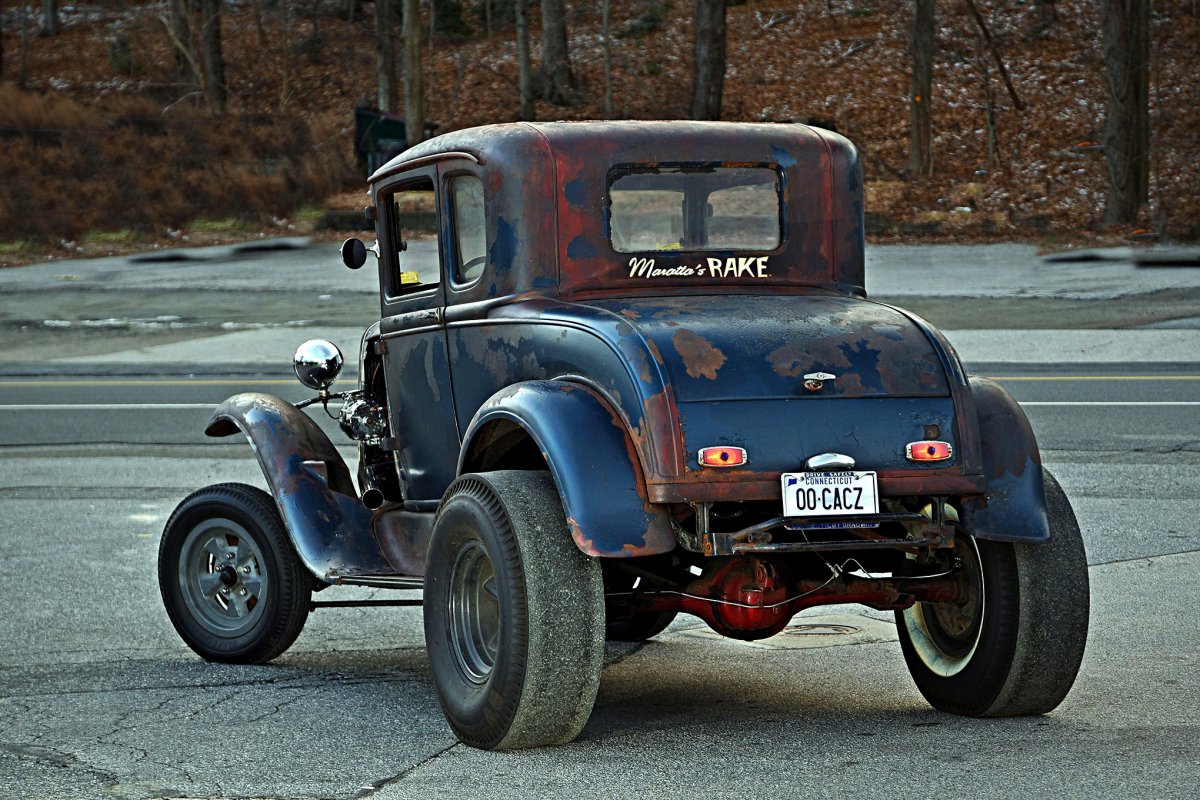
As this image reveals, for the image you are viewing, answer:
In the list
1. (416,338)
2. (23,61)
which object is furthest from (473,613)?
(23,61)

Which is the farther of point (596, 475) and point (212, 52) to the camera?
point (212, 52)

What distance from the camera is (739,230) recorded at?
602cm

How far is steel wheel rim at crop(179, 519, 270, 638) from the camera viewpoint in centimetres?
659

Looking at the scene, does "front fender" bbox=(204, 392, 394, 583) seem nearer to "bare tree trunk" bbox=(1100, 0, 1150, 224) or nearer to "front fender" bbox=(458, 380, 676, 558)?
"front fender" bbox=(458, 380, 676, 558)

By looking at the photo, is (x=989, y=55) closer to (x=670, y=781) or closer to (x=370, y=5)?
(x=370, y=5)

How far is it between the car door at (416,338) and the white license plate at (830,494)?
5.19 ft

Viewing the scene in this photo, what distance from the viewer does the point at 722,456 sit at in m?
4.85

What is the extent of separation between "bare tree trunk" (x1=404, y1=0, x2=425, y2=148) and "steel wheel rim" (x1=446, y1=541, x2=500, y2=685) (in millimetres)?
26402

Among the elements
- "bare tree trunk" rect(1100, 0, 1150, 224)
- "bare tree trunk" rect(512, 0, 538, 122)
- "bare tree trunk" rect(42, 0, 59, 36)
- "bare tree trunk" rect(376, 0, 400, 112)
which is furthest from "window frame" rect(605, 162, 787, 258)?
"bare tree trunk" rect(42, 0, 59, 36)

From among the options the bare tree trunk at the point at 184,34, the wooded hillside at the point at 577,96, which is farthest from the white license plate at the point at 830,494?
the bare tree trunk at the point at 184,34

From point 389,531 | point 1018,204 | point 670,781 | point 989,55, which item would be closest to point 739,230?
point 389,531

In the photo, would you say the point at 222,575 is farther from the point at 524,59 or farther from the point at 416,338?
the point at 524,59

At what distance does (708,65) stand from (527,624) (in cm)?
2620

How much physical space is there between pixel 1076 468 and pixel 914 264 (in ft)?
43.9
